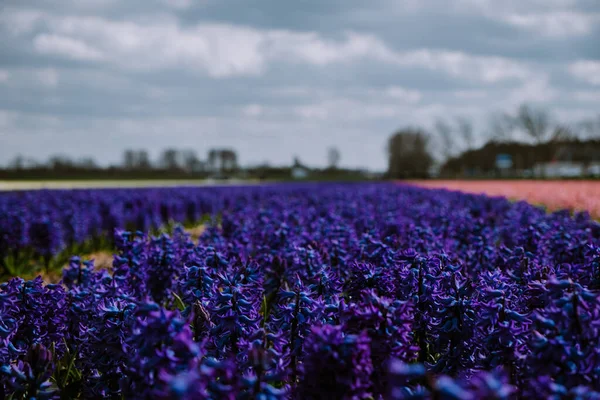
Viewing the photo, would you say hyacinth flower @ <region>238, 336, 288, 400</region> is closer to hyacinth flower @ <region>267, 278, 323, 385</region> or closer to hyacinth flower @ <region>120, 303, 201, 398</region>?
hyacinth flower @ <region>120, 303, 201, 398</region>

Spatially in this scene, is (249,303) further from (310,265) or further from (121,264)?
(121,264)

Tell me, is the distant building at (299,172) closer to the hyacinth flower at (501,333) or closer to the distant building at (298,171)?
the distant building at (298,171)

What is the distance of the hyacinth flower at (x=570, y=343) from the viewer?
95.1 inches

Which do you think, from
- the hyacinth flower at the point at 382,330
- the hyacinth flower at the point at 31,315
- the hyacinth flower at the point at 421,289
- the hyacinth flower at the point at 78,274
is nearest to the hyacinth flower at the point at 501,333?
the hyacinth flower at the point at 421,289

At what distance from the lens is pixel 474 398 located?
165 centimetres

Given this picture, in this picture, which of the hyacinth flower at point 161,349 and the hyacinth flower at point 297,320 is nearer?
the hyacinth flower at point 161,349

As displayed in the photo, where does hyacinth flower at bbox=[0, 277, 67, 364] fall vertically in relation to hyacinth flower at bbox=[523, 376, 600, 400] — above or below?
below

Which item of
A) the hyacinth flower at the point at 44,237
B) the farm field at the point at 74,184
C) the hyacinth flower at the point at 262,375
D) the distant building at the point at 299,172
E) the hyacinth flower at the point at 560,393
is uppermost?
the distant building at the point at 299,172

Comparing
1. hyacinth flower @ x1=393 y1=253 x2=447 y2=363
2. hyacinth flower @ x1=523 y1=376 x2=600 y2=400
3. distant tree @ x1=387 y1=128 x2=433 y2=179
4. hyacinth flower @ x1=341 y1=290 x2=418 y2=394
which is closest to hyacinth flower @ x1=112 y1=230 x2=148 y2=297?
hyacinth flower @ x1=393 y1=253 x2=447 y2=363

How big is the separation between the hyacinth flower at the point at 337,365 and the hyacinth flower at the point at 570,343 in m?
0.77

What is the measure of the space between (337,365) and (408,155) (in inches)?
2948

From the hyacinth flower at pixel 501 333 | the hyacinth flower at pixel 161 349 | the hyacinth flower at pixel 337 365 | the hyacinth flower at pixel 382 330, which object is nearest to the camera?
the hyacinth flower at pixel 161 349

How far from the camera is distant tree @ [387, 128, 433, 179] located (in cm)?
7394

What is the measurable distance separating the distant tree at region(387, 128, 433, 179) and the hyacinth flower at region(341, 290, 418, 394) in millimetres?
69452
